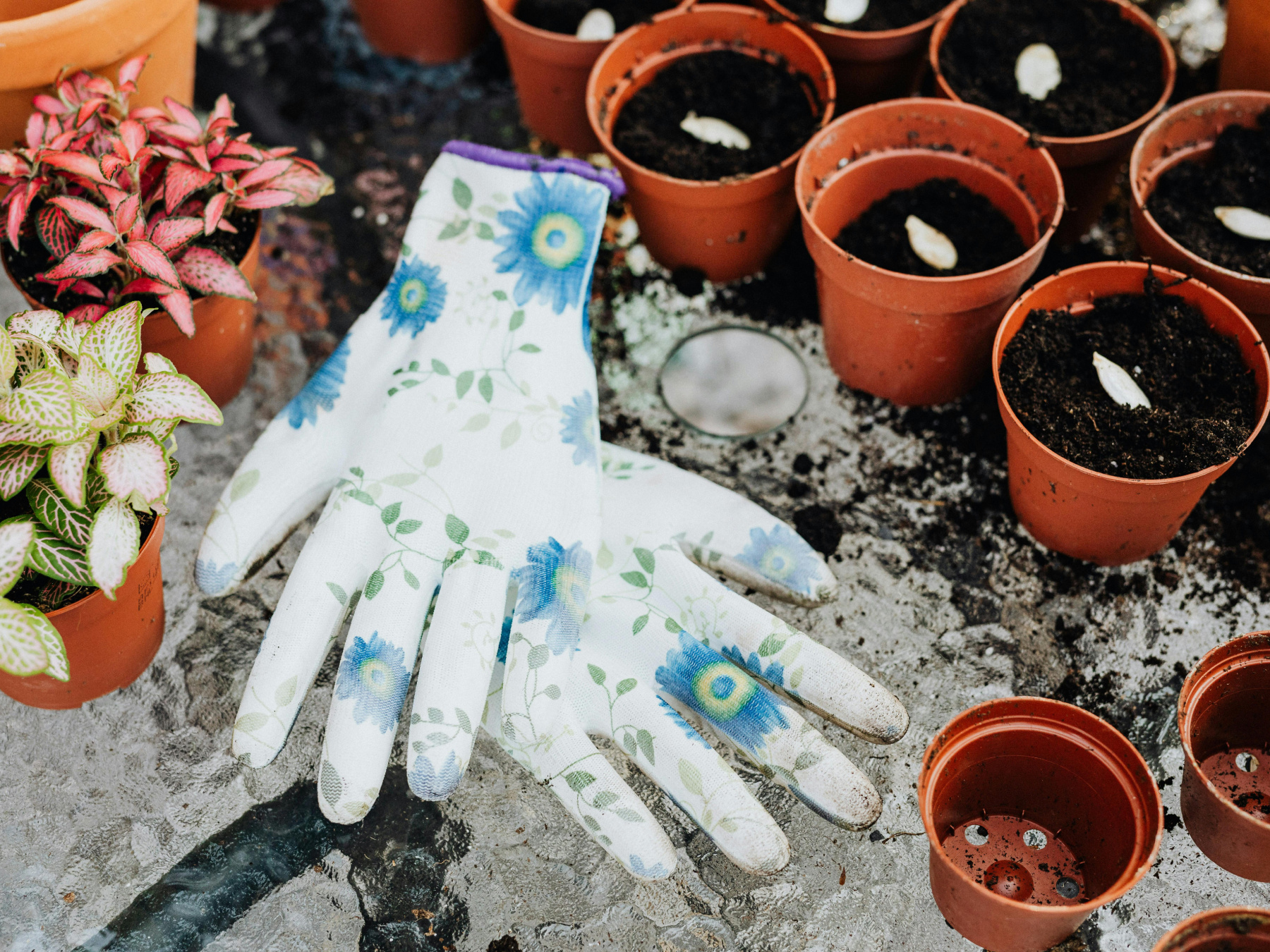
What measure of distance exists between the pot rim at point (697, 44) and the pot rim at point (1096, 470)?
480mm

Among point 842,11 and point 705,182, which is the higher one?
point 842,11

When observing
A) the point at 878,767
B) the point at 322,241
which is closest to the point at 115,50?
the point at 322,241

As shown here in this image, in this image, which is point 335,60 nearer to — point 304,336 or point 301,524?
point 304,336

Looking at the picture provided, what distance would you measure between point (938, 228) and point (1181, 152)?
491 millimetres

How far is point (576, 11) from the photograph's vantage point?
2107mm

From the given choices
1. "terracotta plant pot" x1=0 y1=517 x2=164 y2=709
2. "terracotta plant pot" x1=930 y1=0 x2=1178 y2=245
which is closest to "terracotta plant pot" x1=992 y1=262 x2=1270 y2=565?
"terracotta plant pot" x1=930 y1=0 x2=1178 y2=245

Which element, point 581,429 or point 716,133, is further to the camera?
point 716,133

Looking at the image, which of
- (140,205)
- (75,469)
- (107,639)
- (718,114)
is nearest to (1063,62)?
(718,114)

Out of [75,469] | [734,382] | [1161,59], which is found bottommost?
[734,382]

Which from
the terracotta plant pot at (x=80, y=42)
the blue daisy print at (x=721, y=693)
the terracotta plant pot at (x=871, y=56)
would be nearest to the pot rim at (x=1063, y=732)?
the blue daisy print at (x=721, y=693)

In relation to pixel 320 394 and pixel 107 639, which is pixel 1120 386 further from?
pixel 107 639

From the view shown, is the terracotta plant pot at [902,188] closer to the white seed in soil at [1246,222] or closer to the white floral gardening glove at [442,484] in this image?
the white seed in soil at [1246,222]

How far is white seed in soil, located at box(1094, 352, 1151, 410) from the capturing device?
1.49 metres

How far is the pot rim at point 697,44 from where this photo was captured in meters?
1.75
